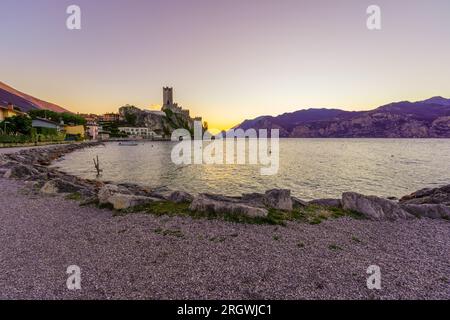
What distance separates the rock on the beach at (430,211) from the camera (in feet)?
42.1

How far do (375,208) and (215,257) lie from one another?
10.1m

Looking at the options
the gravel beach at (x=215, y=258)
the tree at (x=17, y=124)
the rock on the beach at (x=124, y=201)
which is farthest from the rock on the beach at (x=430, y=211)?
the tree at (x=17, y=124)

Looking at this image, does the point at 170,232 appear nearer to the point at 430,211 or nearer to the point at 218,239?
the point at 218,239

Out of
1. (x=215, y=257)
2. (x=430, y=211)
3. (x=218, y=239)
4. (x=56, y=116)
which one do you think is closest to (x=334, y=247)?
(x=218, y=239)

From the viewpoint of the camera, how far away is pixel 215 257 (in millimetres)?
7785

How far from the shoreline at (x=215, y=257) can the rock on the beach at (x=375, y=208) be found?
0.48 m

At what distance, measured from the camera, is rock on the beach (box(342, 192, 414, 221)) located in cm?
1245

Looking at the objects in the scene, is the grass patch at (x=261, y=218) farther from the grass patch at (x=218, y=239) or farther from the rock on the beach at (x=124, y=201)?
the grass patch at (x=218, y=239)

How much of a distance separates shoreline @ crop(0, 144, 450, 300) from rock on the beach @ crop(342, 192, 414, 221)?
1.56 ft
